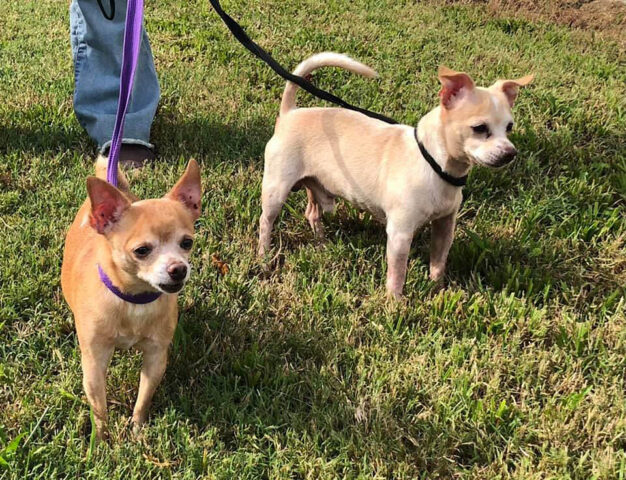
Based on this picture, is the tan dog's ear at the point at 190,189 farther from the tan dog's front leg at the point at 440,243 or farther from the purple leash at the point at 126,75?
the tan dog's front leg at the point at 440,243

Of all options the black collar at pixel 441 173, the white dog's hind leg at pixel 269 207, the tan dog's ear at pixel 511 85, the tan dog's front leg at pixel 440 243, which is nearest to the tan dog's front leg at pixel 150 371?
the white dog's hind leg at pixel 269 207

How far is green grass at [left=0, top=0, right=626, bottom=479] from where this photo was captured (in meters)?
2.29

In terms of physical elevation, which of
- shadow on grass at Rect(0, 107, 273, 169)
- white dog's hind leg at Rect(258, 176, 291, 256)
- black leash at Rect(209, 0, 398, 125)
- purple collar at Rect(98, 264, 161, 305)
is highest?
black leash at Rect(209, 0, 398, 125)

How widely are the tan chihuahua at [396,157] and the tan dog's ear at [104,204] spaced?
136 centimetres

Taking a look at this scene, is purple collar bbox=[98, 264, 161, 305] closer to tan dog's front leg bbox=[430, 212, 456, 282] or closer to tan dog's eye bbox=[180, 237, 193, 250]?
tan dog's eye bbox=[180, 237, 193, 250]

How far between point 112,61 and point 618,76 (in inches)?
182

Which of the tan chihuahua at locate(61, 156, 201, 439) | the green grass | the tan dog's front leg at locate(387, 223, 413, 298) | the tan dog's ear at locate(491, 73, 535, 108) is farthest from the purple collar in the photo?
the tan dog's ear at locate(491, 73, 535, 108)

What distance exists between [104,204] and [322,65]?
5.52 feet

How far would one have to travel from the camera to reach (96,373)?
2.17m

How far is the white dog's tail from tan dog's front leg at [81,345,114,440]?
1.80m

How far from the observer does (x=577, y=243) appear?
11.3 feet

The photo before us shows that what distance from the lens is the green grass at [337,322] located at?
2.29 metres

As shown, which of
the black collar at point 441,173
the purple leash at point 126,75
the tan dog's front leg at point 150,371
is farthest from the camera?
the black collar at point 441,173

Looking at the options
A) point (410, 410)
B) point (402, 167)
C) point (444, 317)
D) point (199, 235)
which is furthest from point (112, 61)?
point (410, 410)
